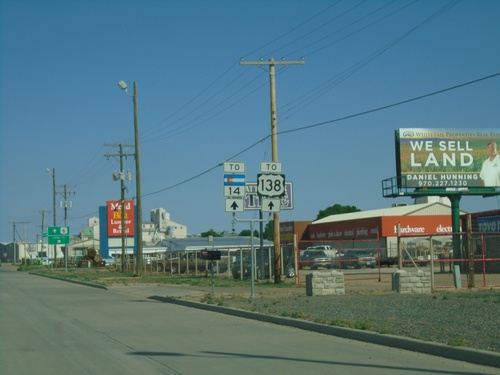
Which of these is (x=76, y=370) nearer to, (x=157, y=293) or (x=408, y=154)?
(x=157, y=293)

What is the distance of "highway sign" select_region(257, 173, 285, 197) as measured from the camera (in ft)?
71.4

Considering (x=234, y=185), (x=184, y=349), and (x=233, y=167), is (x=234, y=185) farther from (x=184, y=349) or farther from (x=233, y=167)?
(x=184, y=349)

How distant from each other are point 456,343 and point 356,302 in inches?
328

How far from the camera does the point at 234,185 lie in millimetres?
22109

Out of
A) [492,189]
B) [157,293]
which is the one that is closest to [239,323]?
[157,293]

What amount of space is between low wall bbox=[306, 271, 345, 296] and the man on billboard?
85.1 ft

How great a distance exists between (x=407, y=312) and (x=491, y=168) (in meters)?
32.6

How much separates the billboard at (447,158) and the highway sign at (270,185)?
24.2 m

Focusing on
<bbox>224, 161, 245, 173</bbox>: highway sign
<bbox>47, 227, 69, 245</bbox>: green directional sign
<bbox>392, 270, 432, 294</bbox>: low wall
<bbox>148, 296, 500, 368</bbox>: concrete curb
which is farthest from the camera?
<bbox>47, 227, 69, 245</bbox>: green directional sign

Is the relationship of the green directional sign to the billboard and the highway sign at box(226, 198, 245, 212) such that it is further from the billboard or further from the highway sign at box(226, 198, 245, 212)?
the highway sign at box(226, 198, 245, 212)

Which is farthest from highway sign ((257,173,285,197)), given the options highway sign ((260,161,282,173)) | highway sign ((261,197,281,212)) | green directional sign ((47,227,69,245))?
green directional sign ((47,227,69,245))

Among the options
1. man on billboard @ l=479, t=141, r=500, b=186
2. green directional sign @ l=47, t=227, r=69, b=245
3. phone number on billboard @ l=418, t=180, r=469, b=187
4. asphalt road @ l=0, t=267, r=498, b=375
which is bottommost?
asphalt road @ l=0, t=267, r=498, b=375

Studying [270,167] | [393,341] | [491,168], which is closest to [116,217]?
[491,168]

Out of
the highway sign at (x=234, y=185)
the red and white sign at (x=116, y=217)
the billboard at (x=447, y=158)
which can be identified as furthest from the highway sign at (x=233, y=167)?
the red and white sign at (x=116, y=217)
